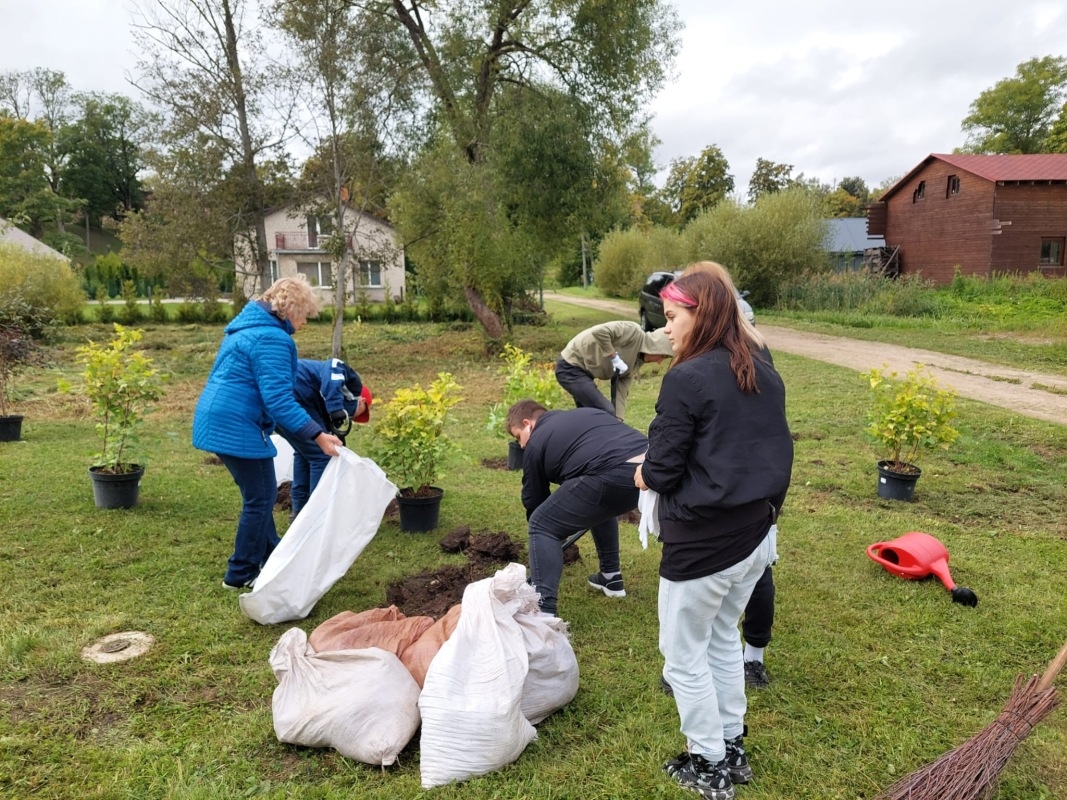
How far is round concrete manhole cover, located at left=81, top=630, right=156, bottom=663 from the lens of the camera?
2992 mm

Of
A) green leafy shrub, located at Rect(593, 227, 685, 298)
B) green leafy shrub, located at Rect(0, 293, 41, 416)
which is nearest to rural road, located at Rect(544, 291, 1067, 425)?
green leafy shrub, located at Rect(0, 293, 41, 416)

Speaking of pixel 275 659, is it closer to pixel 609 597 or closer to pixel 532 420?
pixel 532 420

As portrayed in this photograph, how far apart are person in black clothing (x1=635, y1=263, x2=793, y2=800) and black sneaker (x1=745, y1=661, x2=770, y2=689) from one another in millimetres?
668

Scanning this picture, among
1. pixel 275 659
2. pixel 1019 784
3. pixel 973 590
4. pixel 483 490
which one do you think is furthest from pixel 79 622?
pixel 973 590

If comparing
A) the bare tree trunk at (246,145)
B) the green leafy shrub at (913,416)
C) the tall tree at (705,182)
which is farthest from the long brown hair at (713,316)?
the tall tree at (705,182)

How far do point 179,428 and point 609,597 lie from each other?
662 cm

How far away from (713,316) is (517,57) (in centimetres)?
1489

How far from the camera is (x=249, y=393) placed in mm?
3535

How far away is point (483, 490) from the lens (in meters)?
5.77

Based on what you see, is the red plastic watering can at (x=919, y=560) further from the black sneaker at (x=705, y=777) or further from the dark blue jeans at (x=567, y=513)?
the black sneaker at (x=705, y=777)

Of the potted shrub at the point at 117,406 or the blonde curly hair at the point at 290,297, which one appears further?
the potted shrub at the point at 117,406

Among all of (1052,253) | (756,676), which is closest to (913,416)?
(756,676)

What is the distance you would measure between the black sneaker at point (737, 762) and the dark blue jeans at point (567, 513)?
37.8 inches

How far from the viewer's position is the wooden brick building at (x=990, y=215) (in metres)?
22.0
